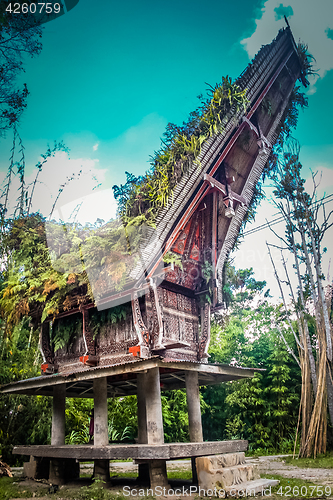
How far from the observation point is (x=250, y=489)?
654cm

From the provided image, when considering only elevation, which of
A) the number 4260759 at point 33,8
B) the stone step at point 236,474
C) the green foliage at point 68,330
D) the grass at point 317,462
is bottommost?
the grass at point 317,462

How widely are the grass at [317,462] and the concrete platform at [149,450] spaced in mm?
3187

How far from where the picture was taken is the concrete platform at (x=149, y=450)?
22.2ft

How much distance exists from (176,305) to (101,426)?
333 cm

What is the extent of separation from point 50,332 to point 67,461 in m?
3.60

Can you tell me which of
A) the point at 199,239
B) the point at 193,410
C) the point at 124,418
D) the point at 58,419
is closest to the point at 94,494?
the point at 193,410

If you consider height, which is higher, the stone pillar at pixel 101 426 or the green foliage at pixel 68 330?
the green foliage at pixel 68 330

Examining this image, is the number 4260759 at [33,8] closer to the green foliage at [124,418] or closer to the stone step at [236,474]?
the stone step at [236,474]

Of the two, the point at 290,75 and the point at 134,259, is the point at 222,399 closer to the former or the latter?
the point at 134,259

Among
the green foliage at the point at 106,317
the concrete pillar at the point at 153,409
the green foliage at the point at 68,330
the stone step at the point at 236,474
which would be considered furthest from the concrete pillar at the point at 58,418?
the stone step at the point at 236,474

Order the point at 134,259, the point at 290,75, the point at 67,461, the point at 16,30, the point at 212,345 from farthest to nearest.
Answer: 1. the point at 212,345
2. the point at 290,75
3. the point at 67,461
4. the point at 134,259
5. the point at 16,30

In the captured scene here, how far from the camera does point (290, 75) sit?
34.0ft

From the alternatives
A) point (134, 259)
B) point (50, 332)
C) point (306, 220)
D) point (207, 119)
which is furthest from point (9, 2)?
point (306, 220)

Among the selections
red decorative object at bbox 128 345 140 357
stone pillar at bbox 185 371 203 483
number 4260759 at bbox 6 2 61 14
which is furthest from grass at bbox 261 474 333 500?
number 4260759 at bbox 6 2 61 14
